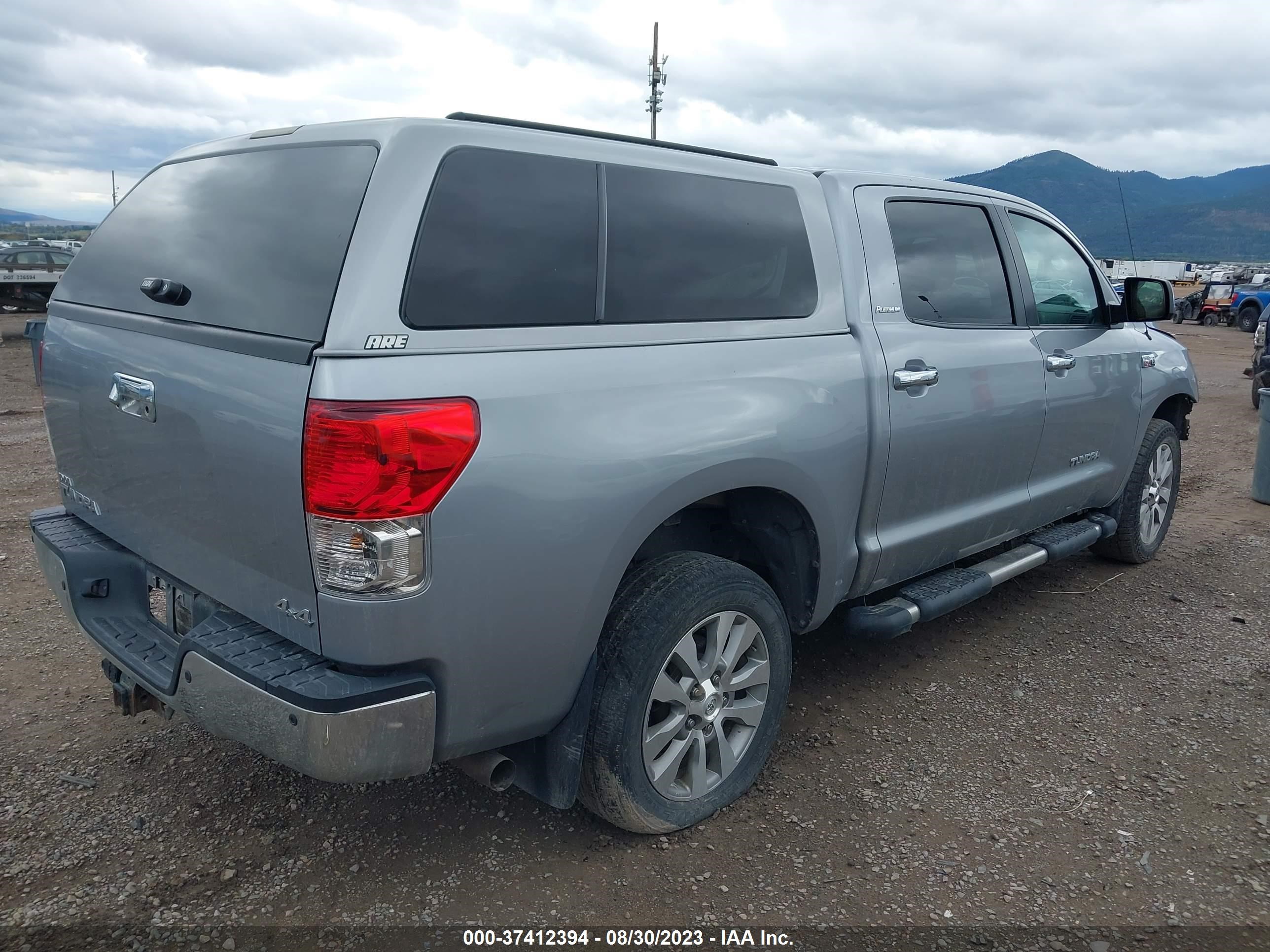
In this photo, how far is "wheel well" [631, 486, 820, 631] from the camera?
3020 millimetres

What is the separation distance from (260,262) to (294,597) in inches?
32.3

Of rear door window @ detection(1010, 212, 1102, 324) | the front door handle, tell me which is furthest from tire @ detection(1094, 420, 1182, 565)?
the front door handle

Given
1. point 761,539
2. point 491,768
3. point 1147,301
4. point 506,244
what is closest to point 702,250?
point 506,244

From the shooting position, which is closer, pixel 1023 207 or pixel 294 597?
pixel 294 597

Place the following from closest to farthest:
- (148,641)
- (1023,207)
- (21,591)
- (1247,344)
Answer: (148,641) → (1023,207) → (21,591) → (1247,344)

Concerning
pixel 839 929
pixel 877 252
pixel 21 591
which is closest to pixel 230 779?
pixel 839 929

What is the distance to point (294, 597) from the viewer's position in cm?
221

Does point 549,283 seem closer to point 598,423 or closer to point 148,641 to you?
point 598,423

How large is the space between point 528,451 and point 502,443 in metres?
0.07

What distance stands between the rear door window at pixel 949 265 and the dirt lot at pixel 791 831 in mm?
1504

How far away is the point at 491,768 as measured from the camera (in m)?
2.44

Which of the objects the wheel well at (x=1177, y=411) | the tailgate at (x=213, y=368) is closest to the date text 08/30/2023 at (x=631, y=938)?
the tailgate at (x=213, y=368)

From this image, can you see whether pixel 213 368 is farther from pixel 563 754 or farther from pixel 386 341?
pixel 563 754

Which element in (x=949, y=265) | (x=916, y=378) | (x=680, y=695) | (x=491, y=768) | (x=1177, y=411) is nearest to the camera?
(x=491, y=768)
